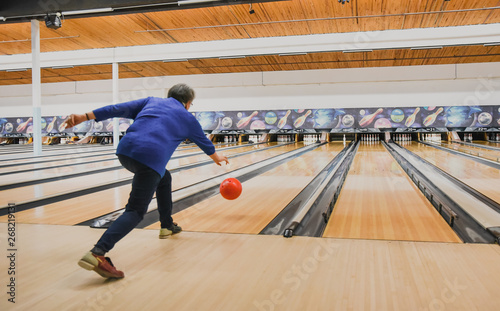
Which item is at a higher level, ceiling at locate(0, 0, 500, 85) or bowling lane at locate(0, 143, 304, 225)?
ceiling at locate(0, 0, 500, 85)

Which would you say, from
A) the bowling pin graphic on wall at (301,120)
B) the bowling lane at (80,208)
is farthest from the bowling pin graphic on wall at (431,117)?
the bowling lane at (80,208)

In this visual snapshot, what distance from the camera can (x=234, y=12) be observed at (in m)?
6.94

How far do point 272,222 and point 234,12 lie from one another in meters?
5.36

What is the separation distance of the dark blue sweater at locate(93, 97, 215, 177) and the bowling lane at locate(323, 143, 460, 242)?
1.03 metres

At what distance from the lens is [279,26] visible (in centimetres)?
787

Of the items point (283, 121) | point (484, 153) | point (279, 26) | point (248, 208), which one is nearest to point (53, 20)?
point (279, 26)

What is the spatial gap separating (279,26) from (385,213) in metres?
5.97

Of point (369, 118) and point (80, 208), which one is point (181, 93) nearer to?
point (80, 208)

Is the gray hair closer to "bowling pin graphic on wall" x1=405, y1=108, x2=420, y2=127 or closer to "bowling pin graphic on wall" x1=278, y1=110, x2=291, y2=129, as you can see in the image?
"bowling pin graphic on wall" x1=278, y1=110, x2=291, y2=129

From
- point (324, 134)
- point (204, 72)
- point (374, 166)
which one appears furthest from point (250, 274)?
point (204, 72)

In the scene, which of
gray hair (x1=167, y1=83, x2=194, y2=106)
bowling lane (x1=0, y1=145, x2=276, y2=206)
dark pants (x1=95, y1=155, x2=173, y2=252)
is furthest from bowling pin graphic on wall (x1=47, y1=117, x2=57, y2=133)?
dark pants (x1=95, y1=155, x2=173, y2=252)

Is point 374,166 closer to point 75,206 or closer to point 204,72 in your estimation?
point 75,206

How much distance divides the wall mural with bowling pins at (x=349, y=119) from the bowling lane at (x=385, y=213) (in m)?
6.90

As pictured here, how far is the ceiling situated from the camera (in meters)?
6.68
